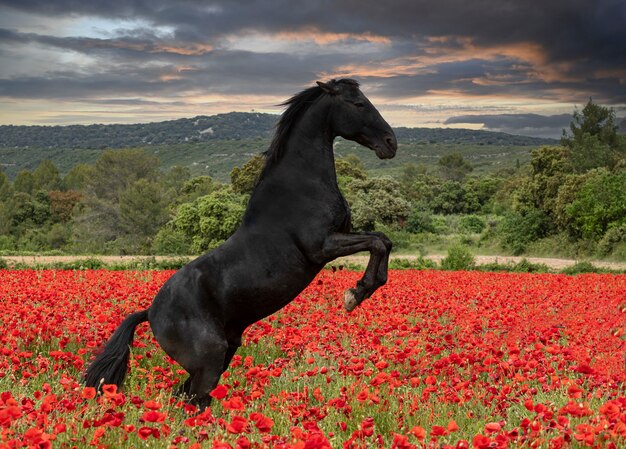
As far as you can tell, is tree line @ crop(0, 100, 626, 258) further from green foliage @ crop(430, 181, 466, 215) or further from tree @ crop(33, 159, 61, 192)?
tree @ crop(33, 159, 61, 192)

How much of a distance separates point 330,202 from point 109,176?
92693 mm

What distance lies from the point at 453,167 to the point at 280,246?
110 meters

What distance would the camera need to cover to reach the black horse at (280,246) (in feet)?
18.1

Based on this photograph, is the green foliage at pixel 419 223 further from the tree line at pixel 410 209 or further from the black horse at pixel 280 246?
the black horse at pixel 280 246

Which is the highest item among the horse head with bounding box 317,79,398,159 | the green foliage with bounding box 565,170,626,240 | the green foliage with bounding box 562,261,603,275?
the horse head with bounding box 317,79,398,159

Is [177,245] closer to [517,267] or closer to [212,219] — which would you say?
[212,219]

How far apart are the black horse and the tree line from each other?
0.53 meters

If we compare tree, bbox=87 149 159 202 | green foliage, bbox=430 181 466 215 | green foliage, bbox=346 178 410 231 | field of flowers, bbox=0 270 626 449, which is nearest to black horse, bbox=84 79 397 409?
field of flowers, bbox=0 270 626 449

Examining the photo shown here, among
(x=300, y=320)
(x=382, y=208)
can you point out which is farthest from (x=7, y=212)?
(x=300, y=320)

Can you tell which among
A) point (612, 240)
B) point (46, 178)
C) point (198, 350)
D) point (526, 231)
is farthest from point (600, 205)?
point (46, 178)

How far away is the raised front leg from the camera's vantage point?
536 cm

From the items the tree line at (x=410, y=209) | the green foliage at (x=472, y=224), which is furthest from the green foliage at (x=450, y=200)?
the green foliage at (x=472, y=224)

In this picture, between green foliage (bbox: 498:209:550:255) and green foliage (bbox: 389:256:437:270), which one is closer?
green foliage (bbox: 389:256:437:270)

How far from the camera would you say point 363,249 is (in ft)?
17.5
